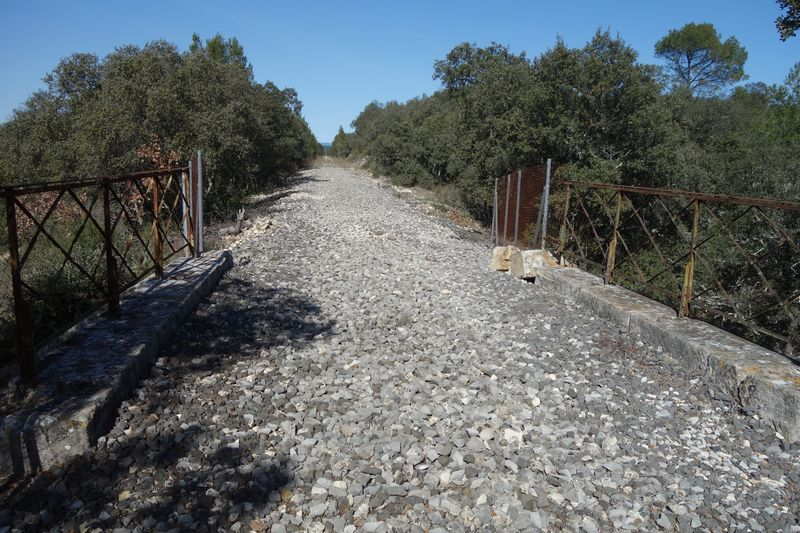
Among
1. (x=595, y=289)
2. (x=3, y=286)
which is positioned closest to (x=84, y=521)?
(x=595, y=289)

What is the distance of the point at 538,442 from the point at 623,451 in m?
0.51

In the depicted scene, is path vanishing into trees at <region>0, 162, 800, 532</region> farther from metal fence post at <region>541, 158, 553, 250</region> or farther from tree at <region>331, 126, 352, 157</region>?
tree at <region>331, 126, 352, 157</region>

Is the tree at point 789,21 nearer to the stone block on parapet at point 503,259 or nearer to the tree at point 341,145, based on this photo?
the stone block on parapet at point 503,259

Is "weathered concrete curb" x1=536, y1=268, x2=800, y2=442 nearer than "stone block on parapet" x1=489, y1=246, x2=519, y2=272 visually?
Yes

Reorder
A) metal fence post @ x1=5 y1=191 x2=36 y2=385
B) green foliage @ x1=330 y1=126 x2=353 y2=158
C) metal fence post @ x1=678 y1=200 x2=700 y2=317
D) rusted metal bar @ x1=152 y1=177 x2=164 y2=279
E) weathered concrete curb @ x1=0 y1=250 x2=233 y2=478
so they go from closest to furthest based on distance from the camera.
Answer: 1. weathered concrete curb @ x1=0 y1=250 x2=233 y2=478
2. metal fence post @ x1=5 y1=191 x2=36 y2=385
3. metal fence post @ x1=678 y1=200 x2=700 y2=317
4. rusted metal bar @ x1=152 y1=177 x2=164 y2=279
5. green foliage @ x1=330 y1=126 x2=353 y2=158

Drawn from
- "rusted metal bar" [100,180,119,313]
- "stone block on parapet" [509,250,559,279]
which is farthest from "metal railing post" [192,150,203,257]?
"stone block on parapet" [509,250,559,279]

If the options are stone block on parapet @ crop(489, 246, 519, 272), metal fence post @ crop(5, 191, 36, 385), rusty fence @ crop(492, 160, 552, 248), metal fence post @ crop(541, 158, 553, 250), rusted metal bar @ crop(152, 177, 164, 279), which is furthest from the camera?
rusty fence @ crop(492, 160, 552, 248)

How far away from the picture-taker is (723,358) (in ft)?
13.7

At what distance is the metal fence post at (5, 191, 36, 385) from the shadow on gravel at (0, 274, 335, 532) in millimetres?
621

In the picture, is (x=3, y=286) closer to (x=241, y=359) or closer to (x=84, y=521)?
(x=241, y=359)

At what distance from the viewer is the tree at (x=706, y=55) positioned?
135 feet

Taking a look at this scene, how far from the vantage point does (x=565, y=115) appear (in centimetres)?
1499

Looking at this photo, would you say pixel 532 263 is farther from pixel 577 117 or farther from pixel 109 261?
pixel 577 117

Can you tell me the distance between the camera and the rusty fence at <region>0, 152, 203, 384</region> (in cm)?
341
